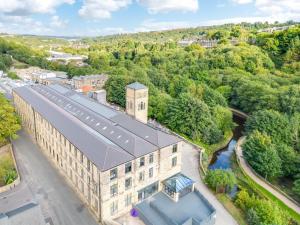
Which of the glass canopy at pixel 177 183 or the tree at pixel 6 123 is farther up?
the tree at pixel 6 123

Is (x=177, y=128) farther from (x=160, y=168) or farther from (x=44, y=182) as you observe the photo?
(x=44, y=182)

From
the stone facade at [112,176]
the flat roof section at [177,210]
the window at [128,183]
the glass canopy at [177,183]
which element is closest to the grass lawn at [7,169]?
the stone facade at [112,176]

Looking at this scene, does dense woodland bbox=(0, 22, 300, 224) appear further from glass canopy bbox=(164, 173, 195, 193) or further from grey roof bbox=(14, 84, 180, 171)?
grey roof bbox=(14, 84, 180, 171)

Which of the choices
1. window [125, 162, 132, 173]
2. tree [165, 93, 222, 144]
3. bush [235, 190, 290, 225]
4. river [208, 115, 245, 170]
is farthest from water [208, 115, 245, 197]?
window [125, 162, 132, 173]

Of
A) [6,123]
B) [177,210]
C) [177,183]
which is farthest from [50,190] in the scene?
[177,210]

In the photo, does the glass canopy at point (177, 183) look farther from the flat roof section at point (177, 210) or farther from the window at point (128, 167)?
the window at point (128, 167)

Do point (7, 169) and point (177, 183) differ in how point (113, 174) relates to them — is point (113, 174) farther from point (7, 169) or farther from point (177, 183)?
point (7, 169)
